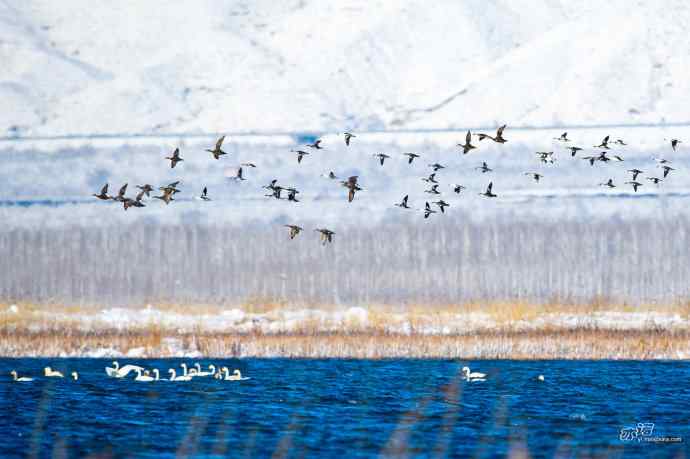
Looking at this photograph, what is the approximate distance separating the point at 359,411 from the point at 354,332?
61.7 ft

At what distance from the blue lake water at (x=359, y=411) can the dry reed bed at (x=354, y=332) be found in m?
0.67

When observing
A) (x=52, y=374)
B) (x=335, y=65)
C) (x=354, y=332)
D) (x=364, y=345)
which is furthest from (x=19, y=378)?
(x=335, y=65)

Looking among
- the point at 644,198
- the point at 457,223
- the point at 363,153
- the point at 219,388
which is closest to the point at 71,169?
the point at 363,153

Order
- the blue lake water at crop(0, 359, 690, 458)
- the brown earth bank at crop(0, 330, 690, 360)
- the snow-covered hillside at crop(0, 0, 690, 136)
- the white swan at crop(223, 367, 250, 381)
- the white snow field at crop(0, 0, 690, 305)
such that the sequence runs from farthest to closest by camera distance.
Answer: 1. the snow-covered hillside at crop(0, 0, 690, 136)
2. the white snow field at crop(0, 0, 690, 305)
3. the brown earth bank at crop(0, 330, 690, 360)
4. the white swan at crop(223, 367, 250, 381)
5. the blue lake water at crop(0, 359, 690, 458)

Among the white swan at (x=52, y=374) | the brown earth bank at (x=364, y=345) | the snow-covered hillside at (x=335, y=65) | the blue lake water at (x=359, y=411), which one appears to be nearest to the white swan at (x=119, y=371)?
the blue lake water at (x=359, y=411)

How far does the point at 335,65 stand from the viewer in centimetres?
13100

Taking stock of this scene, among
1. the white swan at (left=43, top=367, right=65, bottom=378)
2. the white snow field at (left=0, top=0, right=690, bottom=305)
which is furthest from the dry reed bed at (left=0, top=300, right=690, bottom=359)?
the white snow field at (left=0, top=0, right=690, bottom=305)

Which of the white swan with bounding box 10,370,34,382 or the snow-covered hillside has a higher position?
the snow-covered hillside

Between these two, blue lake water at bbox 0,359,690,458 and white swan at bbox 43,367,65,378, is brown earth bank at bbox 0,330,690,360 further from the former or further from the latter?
white swan at bbox 43,367,65,378

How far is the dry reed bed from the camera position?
62062 mm

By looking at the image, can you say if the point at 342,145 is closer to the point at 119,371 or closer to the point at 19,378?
the point at 119,371

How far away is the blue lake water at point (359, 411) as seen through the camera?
4172cm

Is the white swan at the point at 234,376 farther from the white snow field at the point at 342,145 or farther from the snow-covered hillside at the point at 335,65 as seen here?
the snow-covered hillside at the point at 335,65

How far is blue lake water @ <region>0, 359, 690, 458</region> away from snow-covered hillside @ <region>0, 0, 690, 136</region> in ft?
188
